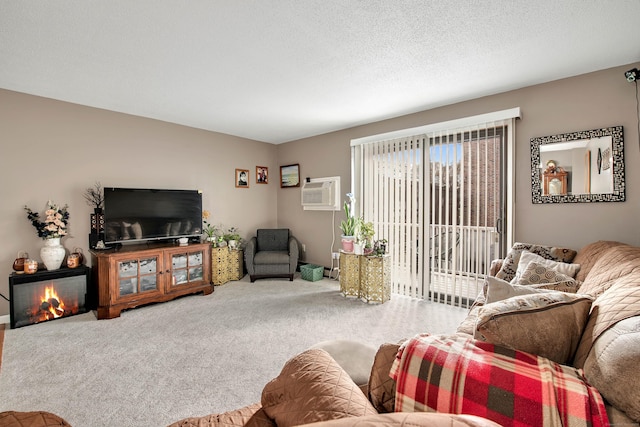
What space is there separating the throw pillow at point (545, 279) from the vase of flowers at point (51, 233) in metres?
4.62

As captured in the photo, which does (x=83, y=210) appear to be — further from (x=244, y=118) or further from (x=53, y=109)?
(x=244, y=118)

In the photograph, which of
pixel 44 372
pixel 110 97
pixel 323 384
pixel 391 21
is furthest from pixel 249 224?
pixel 323 384

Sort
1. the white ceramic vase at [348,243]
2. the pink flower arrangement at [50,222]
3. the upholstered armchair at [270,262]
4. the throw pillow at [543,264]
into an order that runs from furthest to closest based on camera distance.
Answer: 1. the upholstered armchair at [270,262]
2. the white ceramic vase at [348,243]
3. the pink flower arrangement at [50,222]
4. the throw pillow at [543,264]

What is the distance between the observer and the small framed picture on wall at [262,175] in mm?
5656

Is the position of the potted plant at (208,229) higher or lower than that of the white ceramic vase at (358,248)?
higher

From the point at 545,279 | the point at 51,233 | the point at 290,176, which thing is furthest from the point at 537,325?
the point at 290,176

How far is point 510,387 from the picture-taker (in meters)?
0.62

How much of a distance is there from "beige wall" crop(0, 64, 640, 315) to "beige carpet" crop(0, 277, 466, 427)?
1255 millimetres

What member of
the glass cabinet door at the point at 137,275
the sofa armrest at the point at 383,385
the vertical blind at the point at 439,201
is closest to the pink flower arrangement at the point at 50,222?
the glass cabinet door at the point at 137,275

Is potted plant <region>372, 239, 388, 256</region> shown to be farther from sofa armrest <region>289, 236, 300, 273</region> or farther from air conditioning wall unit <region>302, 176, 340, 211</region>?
sofa armrest <region>289, 236, 300, 273</region>

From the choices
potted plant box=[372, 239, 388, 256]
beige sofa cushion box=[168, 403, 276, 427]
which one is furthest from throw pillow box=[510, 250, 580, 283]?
beige sofa cushion box=[168, 403, 276, 427]

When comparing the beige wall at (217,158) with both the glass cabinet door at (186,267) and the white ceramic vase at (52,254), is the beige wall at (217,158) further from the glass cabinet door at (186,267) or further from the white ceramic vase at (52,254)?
the glass cabinet door at (186,267)

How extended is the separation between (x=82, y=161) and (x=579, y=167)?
218 inches

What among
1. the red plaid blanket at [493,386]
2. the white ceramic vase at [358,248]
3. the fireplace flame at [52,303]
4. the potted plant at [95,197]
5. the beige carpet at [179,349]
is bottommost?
the beige carpet at [179,349]
